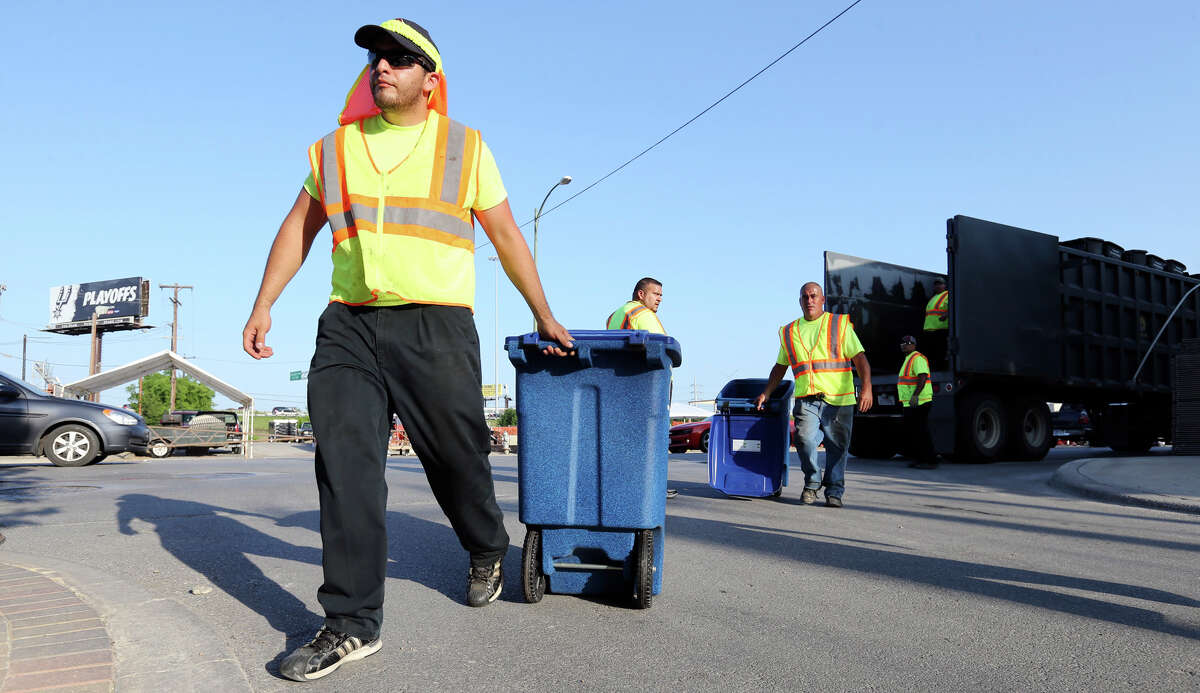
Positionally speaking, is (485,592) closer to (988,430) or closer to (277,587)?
(277,587)

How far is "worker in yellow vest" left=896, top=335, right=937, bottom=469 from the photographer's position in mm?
11555

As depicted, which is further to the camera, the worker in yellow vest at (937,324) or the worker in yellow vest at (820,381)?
the worker in yellow vest at (937,324)

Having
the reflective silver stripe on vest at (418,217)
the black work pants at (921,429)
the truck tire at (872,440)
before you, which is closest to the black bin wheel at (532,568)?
the reflective silver stripe on vest at (418,217)

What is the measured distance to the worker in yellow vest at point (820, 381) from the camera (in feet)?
24.2

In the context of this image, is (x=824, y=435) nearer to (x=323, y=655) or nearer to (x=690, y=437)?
(x=323, y=655)

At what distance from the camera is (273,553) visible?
15.2ft

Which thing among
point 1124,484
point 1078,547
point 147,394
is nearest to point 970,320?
point 1124,484

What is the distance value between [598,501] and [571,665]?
0.80 meters

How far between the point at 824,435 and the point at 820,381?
1.55 ft

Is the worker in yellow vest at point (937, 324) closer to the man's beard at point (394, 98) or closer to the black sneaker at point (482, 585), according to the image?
the black sneaker at point (482, 585)

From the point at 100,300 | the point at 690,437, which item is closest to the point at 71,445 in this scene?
the point at 690,437

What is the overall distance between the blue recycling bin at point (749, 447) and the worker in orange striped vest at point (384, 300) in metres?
4.81

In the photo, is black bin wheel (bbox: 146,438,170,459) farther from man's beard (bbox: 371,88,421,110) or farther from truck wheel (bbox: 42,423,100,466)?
man's beard (bbox: 371,88,421,110)

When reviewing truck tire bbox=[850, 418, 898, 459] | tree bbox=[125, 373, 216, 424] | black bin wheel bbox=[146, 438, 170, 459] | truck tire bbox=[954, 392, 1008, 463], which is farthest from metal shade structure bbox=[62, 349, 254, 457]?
tree bbox=[125, 373, 216, 424]
